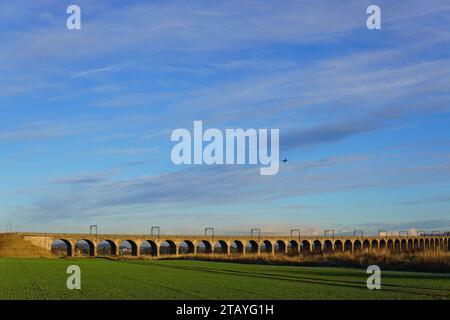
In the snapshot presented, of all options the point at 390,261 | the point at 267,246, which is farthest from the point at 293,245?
the point at 390,261

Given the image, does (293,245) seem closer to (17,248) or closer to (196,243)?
(196,243)

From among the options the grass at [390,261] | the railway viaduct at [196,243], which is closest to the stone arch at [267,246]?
the railway viaduct at [196,243]

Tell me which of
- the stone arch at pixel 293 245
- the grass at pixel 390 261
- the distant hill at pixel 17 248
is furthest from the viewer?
the stone arch at pixel 293 245

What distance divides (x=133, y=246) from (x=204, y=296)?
10991cm

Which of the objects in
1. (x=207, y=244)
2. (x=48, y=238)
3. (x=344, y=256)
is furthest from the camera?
(x=207, y=244)

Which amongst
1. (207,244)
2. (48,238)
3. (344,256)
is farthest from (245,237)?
(344,256)

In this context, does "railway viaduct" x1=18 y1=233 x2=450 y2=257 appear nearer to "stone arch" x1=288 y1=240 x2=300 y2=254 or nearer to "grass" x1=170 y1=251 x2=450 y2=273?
"stone arch" x1=288 y1=240 x2=300 y2=254

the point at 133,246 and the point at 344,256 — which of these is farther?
the point at 133,246

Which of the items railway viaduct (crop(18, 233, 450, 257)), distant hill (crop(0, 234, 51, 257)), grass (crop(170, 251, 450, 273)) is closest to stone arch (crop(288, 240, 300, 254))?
railway viaduct (crop(18, 233, 450, 257))

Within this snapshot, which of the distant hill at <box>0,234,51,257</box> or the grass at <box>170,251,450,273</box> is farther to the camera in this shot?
the distant hill at <box>0,234,51,257</box>

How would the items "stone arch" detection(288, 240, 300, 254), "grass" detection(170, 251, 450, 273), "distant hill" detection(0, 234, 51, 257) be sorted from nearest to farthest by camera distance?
"grass" detection(170, 251, 450, 273) → "distant hill" detection(0, 234, 51, 257) → "stone arch" detection(288, 240, 300, 254)

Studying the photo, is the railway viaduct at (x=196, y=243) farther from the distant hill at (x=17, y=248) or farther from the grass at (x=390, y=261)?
the grass at (x=390, y=261)
